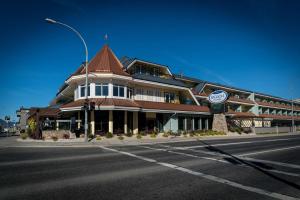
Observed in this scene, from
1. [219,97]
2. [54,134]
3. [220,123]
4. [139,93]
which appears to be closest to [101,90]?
[139,93]

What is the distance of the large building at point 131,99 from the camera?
2747 centimetres

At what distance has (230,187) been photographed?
6992 mm

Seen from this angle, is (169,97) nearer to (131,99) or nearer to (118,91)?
(131,99)

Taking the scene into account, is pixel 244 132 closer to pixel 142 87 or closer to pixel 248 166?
pixel 142 87

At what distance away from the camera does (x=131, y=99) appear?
30.7 meters

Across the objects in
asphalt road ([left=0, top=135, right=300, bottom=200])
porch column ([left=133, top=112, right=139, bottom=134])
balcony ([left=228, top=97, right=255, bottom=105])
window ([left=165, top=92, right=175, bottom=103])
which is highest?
balcony ([left=228, top=97, right=255, bottom=105])

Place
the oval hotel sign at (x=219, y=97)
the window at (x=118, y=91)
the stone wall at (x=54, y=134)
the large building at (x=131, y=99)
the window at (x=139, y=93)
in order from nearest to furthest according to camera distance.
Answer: the stone wall at (x=54, y=134) < the large building at (x=131, y=99) < the window at (x=118, y=91) < the window at (x=139, y=93) < the oval hotel sign at (x=219, y=97)

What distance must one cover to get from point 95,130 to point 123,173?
63.3 ft

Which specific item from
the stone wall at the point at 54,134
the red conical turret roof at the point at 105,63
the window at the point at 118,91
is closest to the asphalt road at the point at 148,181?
the stone wall at the point at 54,134

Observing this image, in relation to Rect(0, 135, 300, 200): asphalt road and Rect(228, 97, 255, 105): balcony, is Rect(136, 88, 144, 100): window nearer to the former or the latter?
Rect(0, 135, 300, 200): asphalt road

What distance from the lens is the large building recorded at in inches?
1081

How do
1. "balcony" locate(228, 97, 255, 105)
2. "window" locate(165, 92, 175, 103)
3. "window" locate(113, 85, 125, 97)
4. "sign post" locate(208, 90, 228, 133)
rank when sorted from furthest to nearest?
"balcony" locate(228, 97, 255, 105)
"sign post" locate(208, 90, 228, 133)
"window" locate(165, 92, 175, 103)
"window" locate(113, 85, 125, 97)

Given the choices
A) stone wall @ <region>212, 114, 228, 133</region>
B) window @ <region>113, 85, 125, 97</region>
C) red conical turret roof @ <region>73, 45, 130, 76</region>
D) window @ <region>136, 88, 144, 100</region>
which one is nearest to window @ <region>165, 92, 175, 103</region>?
window @ <region>136, 88, 144, 100</region>

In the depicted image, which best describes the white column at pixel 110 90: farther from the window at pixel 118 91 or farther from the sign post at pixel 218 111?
the sign post at pixel 218 111
